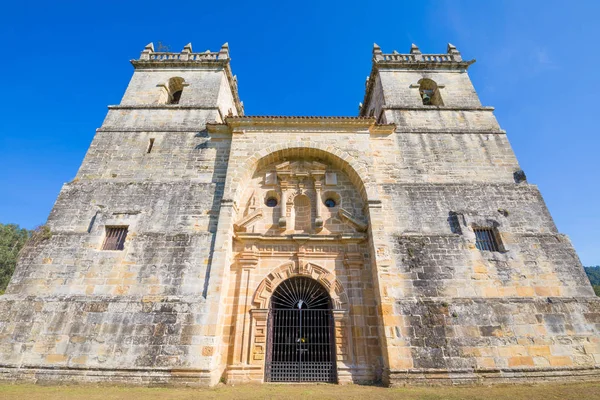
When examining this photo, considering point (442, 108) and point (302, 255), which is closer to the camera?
point (302, 255)

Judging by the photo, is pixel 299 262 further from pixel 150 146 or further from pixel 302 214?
pixel 150 146

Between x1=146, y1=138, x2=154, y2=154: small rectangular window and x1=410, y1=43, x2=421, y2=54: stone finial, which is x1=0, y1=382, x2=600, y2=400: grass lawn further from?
x1=410, y1=43, x2=421, y2=54: stone finial

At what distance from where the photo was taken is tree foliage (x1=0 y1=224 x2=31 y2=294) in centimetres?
2784

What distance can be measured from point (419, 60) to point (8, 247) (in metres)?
40.1

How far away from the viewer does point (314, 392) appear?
686 centimetres

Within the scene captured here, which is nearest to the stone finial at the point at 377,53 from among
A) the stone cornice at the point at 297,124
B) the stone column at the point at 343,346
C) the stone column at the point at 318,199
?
the stone cornice at the point at 297,124

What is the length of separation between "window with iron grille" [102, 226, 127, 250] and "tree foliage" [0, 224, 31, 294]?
953 inches

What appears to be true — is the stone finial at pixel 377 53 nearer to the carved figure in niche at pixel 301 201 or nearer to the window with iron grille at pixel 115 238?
the carved figure in niche at pixel 301 201

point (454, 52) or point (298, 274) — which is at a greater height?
point (454, 52)

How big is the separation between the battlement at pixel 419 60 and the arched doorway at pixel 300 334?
11106 mm

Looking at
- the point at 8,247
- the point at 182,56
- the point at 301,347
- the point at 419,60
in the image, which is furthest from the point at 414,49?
the point at 8,247

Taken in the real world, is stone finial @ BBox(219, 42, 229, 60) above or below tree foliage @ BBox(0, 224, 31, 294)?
above

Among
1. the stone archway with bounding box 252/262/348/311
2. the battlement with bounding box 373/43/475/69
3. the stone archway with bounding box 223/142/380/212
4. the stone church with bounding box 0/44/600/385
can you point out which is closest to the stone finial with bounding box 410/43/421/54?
the battlement with bounding box 373/43/475/69

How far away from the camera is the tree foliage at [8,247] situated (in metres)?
27.8
